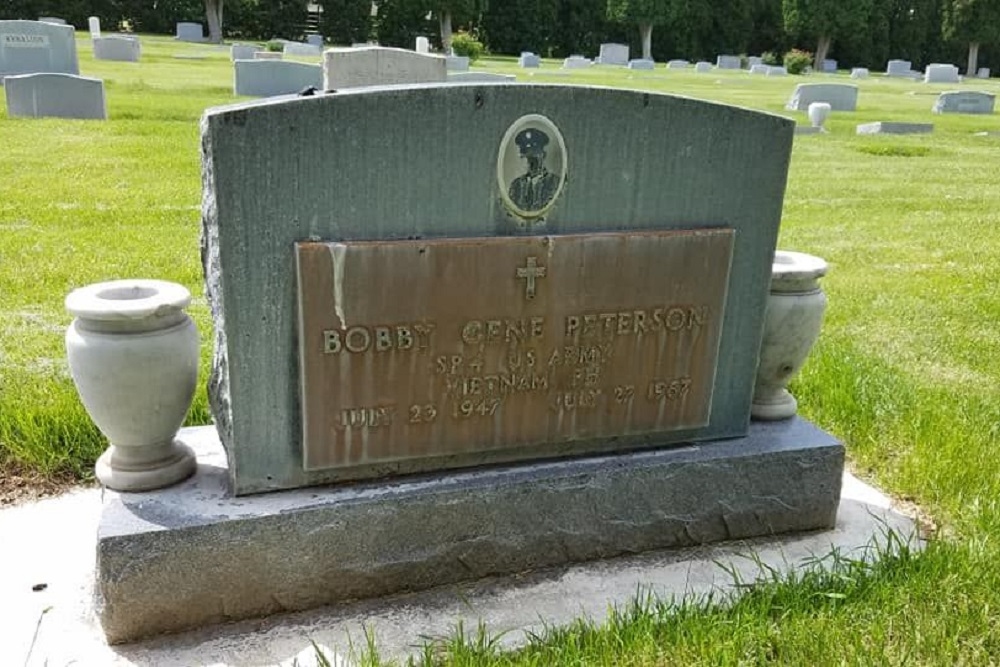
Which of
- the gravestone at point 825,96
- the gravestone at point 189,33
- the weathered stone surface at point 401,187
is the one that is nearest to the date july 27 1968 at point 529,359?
the weathered stone surface at point 401,187

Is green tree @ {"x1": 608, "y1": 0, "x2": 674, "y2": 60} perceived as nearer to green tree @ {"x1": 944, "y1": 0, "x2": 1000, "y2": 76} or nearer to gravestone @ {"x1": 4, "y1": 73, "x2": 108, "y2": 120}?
green tree @ {"x1": 944, "y1": 0, "x2": 1000, "y2": 76}

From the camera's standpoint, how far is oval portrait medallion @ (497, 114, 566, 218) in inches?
107

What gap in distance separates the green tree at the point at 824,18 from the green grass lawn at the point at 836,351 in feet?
107

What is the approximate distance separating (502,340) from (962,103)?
2374 cm

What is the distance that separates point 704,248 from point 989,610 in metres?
1.40

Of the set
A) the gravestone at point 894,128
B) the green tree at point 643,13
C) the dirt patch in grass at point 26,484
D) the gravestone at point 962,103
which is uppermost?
the green tree at point 643,13

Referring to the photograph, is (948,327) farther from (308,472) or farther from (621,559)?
(308,472)

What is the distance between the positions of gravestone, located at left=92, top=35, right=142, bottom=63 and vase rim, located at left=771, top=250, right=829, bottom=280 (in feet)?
82.4

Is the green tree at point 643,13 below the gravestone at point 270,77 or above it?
above

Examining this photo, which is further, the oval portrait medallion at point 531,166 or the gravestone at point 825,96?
the gravestone at point 825,96

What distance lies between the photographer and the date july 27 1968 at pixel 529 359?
275 cm

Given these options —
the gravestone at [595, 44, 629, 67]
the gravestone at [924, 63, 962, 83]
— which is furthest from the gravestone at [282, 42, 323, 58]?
the gravestone at [924, 63, 962, 83]

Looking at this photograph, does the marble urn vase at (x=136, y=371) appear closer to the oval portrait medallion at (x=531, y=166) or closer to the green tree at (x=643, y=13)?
the oval portrait medallion at (x=531, y=166)

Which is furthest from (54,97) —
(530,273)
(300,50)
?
(300,50)
